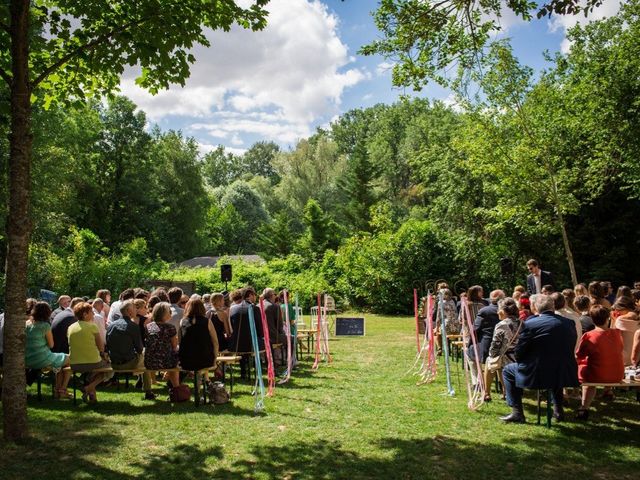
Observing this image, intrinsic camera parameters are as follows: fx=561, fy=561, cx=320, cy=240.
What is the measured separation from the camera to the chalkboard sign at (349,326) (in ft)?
44.2

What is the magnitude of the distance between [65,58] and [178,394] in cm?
468

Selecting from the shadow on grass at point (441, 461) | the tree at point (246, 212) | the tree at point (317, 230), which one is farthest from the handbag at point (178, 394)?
the tree at point (246, 212)

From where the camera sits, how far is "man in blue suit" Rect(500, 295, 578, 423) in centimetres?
654

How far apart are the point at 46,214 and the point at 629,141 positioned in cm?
2605

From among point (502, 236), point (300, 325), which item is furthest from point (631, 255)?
point (300, 325)

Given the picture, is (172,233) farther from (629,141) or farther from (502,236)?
(629,141)

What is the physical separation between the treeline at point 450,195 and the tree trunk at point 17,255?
176 centimetres

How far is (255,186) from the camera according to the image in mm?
72625

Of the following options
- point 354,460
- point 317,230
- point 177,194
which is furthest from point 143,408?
point 177,194

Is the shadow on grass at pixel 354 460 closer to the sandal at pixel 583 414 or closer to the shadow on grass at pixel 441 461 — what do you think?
the shadow on grass at pixel 441 461

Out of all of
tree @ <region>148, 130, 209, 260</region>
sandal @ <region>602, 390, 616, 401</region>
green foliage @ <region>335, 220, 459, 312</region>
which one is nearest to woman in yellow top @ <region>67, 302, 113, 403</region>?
sandal @ <region>602, 390, 616, 401</region>

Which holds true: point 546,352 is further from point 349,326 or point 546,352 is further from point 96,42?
point 349,326

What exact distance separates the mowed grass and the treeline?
436 centimetres

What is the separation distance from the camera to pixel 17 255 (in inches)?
235
